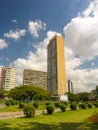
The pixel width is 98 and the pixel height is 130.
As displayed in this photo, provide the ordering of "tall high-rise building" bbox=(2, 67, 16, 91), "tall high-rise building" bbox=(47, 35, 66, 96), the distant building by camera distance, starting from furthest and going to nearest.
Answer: "tall high-rise building" bbox=(2, 67, 16, 91) → the distant building → "tall high-rise building" bbox=(47, 35, 66, 96)

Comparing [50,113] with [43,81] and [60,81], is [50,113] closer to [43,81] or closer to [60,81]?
[60,81]

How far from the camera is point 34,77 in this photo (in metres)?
169

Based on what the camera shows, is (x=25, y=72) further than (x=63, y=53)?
Yes

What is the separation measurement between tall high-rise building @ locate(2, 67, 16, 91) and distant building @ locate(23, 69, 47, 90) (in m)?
29.1

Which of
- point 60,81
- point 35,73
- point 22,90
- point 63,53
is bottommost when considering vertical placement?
point 22,90

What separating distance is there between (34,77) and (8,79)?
33735mm

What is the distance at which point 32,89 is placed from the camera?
3383 inches

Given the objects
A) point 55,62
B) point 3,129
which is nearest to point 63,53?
point 55,62

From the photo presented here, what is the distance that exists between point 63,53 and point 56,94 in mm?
32287

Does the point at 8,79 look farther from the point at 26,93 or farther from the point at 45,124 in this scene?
the point at 45,124

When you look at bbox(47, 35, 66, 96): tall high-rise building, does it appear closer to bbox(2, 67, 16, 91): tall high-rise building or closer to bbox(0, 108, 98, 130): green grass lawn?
bbox(2, 67, 16, 91): tall high-rise building

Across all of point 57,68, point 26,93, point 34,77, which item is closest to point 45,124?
point 26,93

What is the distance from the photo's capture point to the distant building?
6484 inches

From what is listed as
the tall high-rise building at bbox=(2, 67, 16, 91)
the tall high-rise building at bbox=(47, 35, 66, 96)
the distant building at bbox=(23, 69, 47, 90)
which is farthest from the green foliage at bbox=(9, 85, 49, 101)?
the tall high-rise building at bbox=(2, 67, 16, 91)
